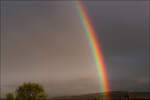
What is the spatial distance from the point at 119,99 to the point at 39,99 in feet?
50.5

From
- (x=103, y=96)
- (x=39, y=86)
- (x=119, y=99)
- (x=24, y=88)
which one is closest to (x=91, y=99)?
(x=103, y=96)

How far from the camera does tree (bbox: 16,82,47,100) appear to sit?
38344 mm

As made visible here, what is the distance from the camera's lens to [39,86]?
38938 millimetres

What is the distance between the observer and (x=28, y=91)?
1543 inches

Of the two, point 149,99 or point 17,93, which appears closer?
point 149,99

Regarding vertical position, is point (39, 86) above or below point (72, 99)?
above

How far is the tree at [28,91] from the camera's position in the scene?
38344mm

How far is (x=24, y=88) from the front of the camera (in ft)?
130

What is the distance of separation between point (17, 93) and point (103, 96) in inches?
690

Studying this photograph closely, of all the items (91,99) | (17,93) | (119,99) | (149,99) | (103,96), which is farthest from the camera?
(17,93)

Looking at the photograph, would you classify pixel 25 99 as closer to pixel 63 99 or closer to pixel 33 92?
pixel 33 92

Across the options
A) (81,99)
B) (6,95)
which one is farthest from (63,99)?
(6,95)

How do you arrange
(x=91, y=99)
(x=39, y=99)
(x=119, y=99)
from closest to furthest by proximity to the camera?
(x=119, y=99), (x=91, y=99), (x=39, y=99)

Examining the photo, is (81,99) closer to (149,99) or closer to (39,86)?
(39,86)
